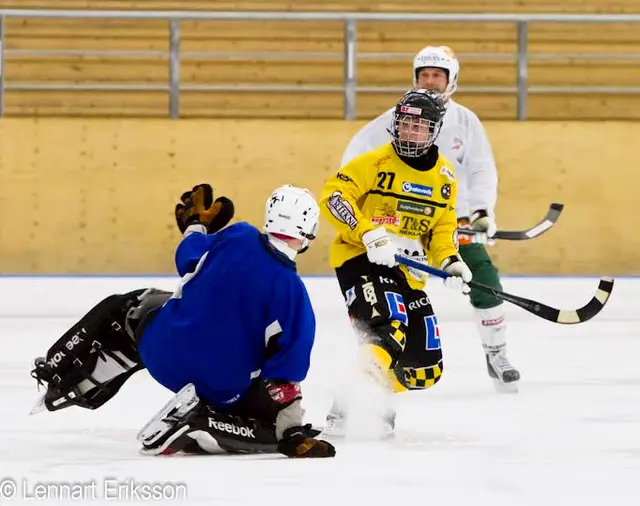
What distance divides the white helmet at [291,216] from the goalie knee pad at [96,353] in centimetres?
44

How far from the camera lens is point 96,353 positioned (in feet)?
14.0

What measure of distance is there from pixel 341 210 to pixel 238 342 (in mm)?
851

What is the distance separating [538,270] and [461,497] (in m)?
7.16

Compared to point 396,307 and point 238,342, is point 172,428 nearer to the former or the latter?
point 238,342

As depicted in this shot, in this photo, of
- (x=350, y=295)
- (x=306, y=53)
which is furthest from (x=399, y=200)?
(x=306, y=53)

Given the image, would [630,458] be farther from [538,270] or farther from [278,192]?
[538,270]

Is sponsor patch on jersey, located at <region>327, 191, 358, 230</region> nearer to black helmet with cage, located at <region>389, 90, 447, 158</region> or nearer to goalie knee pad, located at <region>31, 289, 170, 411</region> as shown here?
black helmet with cage, located at <region>389, 90, 447, 158</region>

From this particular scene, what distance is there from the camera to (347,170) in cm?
482

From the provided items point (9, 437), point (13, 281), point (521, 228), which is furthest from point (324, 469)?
point (521, 228)

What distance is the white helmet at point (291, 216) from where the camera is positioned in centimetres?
403

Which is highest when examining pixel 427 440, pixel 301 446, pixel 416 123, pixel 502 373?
pixel 416 123

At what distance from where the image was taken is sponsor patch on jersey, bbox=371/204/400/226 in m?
4.84

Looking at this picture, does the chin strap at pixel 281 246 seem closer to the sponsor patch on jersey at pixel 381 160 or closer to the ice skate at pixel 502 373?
the sponsor patch on jersey at pixel 381 160

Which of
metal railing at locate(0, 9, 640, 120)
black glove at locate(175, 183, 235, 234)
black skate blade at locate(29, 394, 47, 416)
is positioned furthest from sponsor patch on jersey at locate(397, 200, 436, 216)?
metal railing at locate(0, 9, 640, 120)
